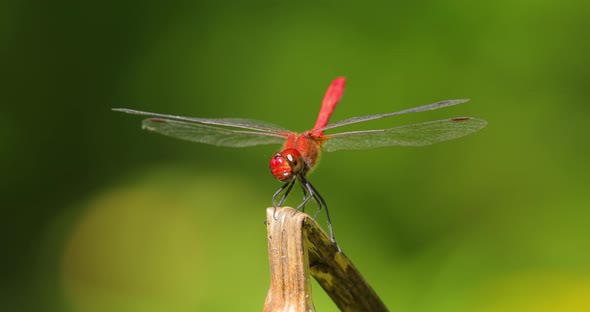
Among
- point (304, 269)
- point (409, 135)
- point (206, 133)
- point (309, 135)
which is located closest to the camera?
point (304, 269)

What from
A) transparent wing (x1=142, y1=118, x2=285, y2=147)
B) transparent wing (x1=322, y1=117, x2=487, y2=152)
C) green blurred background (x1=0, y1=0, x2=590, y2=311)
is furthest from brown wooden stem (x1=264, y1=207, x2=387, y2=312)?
green blurred background (x1=0, y1=0, x2=590, y2=311)

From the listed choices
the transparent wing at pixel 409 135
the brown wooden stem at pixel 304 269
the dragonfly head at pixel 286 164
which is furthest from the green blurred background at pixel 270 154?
the brown wooden stem at pixel 304 269

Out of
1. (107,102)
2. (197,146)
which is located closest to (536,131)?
(197,146)

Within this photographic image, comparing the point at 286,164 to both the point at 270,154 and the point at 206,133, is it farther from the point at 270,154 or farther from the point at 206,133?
the point at 270,154

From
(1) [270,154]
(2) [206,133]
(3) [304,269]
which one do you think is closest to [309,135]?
(2) [206,133]

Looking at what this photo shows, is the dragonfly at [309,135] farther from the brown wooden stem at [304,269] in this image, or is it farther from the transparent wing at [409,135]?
the brown wooden stem at [304,269]

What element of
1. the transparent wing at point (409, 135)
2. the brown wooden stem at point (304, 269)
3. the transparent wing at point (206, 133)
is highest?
the transparent wing at point (206, 133)

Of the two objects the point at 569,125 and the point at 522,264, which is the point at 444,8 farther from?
the point at 522,264

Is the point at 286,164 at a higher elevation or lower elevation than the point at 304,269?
higher
